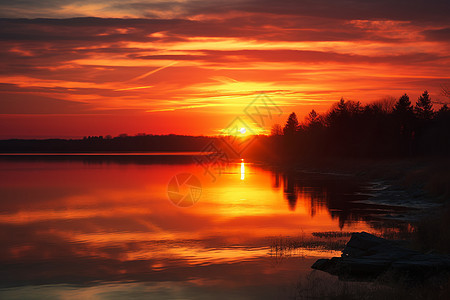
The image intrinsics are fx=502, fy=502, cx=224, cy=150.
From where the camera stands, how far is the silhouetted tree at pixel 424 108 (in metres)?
112

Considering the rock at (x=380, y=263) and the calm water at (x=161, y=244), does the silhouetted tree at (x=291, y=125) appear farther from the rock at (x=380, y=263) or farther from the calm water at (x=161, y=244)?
the rock at (x=380, y=263)

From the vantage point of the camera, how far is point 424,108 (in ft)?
374

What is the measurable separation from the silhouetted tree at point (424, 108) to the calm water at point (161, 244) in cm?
7410

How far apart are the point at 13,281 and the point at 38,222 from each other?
15384 millimetres

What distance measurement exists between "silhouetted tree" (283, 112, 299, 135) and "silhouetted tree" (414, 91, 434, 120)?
168ft

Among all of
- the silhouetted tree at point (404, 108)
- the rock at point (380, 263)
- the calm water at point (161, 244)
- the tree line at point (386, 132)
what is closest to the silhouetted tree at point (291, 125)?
the tree line at point (386, 132)

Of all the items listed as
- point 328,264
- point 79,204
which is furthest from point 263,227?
point 79,204

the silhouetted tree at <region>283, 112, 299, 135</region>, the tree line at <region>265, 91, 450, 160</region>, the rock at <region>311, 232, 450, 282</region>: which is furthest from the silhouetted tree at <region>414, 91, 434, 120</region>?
the rock at <region>311, 232, 450, 282</region>

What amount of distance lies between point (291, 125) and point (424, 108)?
5387 centimetres

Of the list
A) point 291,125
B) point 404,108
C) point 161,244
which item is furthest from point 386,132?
point 161,244

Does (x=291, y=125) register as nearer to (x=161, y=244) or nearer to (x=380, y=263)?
(x=161, y=244)

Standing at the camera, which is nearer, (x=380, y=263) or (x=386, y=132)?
(x=380, y=263)

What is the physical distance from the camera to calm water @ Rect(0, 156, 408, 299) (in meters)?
17.0

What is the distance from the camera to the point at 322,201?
43656 millimetres
